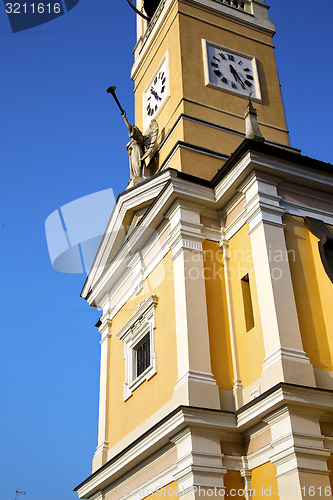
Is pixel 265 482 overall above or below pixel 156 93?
below

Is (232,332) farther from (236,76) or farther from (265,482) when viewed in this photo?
(236,76)

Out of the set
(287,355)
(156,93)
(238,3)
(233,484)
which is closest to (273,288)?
(287,355)

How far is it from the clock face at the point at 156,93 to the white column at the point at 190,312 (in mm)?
5687

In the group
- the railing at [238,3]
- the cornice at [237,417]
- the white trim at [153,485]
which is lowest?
the white trim at [153,485]

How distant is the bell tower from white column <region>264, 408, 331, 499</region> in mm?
7198

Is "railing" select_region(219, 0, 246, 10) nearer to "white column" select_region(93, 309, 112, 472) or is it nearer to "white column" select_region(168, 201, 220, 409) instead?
"white column" select_region(168, 201, 220, 409)

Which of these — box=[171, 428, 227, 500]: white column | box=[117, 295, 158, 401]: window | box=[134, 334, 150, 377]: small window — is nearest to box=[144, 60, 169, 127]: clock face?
box=[117, 295, 158, 401]: window

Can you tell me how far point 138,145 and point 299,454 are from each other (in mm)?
10898

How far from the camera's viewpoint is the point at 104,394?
1673 centimetres

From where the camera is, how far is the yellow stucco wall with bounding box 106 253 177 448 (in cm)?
1335

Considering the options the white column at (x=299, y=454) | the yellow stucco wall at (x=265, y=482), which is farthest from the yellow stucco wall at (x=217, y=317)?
the white column at (x=299, y=454)

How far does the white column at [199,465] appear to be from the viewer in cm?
1093

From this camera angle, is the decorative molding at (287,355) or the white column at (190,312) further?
the white column at (190,312)

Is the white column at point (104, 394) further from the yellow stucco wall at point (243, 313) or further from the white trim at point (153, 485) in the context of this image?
the yellow stucco wall at point (243, 313)
